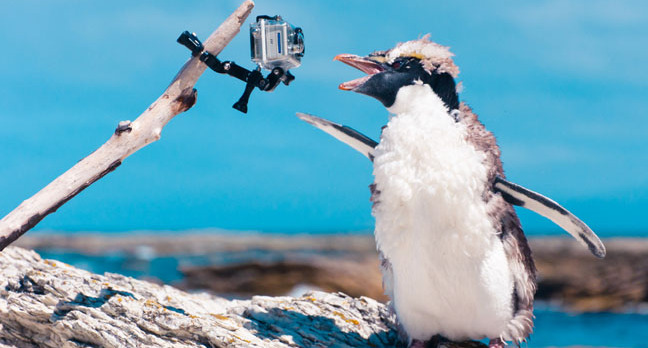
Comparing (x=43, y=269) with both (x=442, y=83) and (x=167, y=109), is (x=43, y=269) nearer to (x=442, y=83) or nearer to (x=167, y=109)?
(x=167, y=109)

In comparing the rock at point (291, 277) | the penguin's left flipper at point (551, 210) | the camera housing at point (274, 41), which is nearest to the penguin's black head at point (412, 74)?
the camera housing at point (274, 41)

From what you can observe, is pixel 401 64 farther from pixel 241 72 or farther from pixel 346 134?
pixel 241 72

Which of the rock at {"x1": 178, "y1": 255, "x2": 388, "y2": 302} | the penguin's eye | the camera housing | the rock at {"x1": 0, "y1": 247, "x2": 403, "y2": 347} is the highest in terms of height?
the rock at {"x1": 178, "y1": 255, "x2": 388, "y2": 302}

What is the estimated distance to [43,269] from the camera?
A: 17.9ft

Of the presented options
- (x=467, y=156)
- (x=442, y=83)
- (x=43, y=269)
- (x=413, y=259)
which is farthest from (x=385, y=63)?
(x=43, y=269)

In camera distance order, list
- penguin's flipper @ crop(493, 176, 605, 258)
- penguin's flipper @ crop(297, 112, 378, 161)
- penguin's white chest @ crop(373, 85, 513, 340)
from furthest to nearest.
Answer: penguin's flipper @ crop(297, 112, 378, 161) → penguin's flipper @ crop(493, 176, 605, 258) → penguin's white chest @ crop(373, 85, 513, 340)

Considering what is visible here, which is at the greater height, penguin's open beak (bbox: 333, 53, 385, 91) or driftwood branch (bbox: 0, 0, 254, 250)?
penguin's open beak (bbox: 333, 53, 385, 91)

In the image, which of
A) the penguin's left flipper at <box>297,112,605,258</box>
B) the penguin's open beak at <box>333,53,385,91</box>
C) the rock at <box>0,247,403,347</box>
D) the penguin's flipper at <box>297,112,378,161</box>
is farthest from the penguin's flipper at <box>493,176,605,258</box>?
the rock at <box>0,247,403,347</box>

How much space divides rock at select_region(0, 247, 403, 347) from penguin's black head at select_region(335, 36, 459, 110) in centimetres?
173

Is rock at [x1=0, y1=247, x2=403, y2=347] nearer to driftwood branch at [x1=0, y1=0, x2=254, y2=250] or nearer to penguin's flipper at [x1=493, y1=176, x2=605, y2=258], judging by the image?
driftwood branch at [x1=0, y1=0, x2=254, y2=250]

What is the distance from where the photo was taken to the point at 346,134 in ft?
15.6

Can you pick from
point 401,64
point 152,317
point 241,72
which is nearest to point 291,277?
point 152,317

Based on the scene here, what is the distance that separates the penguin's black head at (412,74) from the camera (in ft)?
13.8

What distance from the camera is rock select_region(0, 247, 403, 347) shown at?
432 cm
